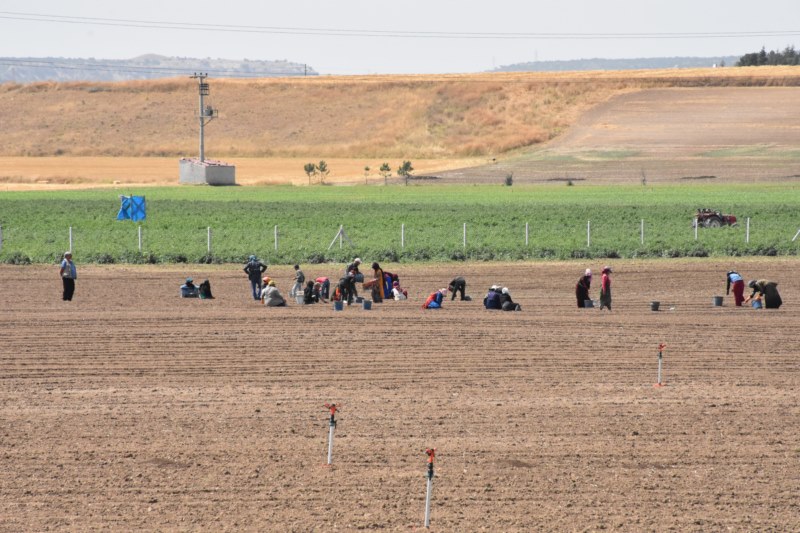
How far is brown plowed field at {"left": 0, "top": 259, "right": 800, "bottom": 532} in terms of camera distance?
13414 mm

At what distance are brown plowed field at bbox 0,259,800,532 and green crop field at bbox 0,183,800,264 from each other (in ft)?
39.3

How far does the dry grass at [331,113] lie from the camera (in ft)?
396

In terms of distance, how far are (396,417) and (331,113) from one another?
12126 cm

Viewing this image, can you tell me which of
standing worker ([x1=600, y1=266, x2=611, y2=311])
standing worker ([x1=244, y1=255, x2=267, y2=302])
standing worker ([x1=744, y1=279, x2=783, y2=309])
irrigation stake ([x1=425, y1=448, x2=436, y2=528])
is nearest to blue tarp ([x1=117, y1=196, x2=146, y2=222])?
standing worker ([x1=244, y1=255, x2=267, y2=302])

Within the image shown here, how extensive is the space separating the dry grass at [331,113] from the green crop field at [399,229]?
48781 mm

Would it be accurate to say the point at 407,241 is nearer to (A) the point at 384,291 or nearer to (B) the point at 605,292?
(A) the point at 384,291

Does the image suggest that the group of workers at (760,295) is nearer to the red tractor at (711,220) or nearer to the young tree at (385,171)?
the red tractor at (711,220)

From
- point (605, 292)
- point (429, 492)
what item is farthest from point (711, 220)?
point (429, 492)

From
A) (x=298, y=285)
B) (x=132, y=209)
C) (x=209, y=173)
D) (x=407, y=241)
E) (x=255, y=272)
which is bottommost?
(x=298, y=285)

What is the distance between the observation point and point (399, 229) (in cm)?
4906

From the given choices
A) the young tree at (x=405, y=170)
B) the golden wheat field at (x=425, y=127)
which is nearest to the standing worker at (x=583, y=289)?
the golden wheat field at (x=425, y=127)

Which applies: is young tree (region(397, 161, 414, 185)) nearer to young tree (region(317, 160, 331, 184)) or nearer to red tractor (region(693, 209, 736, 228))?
young tree (region(317, 160, 331, 184))

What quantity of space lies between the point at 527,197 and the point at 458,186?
13077 mm

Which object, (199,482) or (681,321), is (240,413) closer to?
(199,482)
